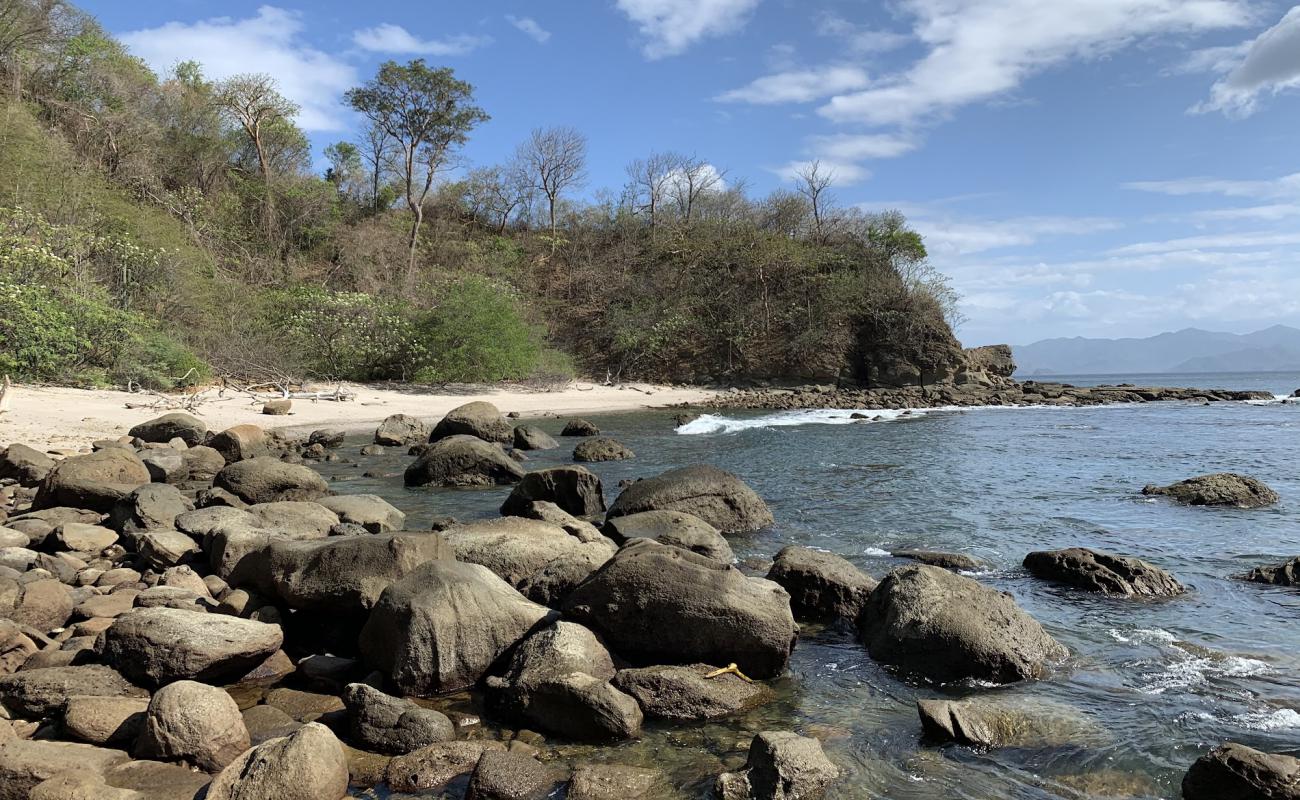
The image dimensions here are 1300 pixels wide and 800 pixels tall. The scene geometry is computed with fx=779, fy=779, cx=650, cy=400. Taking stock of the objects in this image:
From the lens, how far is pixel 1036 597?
320 inches

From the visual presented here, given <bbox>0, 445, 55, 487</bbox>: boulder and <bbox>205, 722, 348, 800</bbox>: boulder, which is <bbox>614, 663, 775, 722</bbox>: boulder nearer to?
<bbox>205, 722, 348, 800</bbox>: boulder

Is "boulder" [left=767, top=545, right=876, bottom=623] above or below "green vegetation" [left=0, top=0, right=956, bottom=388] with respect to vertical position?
below

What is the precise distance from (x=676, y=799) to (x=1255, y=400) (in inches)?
2152

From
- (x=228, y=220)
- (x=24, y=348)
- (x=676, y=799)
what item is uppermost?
(x=228, y=220)

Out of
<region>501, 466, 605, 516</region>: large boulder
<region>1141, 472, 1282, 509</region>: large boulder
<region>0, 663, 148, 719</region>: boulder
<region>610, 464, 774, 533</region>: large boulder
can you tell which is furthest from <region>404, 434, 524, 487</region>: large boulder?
<region>1141, 472, 1282, 509</region>: large boulder

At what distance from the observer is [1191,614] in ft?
24.6

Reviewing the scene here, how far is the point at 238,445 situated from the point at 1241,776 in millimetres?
16265

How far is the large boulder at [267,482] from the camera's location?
1133 cm

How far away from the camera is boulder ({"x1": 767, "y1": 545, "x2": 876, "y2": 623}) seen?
757 centimetres

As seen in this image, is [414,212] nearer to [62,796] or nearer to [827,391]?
[827,391]

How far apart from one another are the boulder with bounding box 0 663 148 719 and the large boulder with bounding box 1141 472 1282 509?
14.7m

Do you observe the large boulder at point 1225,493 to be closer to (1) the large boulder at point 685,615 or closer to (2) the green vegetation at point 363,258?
(1) the large boulder at point 685,615

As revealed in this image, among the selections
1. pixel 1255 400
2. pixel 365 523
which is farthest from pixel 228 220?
pixel 1255 400

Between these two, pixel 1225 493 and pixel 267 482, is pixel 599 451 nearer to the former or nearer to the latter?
pixel 267 482
